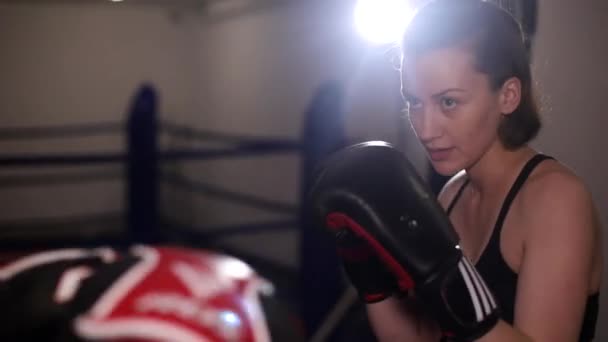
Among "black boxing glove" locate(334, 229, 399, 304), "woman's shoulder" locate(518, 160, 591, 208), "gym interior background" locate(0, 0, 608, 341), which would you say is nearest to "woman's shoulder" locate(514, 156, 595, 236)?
"woman's shoulder" locate(518, 160, 591, 208)

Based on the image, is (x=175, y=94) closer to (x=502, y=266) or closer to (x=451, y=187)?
(x=451, y=187)

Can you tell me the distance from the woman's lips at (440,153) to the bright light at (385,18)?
95 mm

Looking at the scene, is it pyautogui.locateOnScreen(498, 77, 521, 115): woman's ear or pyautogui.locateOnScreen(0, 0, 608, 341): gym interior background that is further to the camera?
pyautogui.locateOnScreen(0, 0, 608, 341): gym interior background

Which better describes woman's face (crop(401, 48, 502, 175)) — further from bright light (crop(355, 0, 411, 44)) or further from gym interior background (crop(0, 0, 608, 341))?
gym interior background (crop(0, 0, 608, 341))

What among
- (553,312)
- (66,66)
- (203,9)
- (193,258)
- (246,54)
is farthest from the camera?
(66,66)

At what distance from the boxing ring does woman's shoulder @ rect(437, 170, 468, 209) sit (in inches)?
5.0

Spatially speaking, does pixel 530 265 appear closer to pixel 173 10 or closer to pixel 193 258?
pixel 193 258

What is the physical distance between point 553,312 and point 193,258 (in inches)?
11.1

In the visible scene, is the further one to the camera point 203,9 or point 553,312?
point 203,9

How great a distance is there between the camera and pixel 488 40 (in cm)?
45

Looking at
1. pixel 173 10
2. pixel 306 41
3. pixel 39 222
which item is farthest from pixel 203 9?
pixel 39 222

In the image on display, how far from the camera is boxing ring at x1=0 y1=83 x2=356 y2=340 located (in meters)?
1.80

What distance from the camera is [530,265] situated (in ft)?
1.50

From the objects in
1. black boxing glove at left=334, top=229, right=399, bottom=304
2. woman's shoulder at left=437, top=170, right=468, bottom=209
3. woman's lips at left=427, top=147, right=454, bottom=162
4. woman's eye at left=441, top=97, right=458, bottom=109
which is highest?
woman's eye at left=441, top=97, right=458, bottom=109
